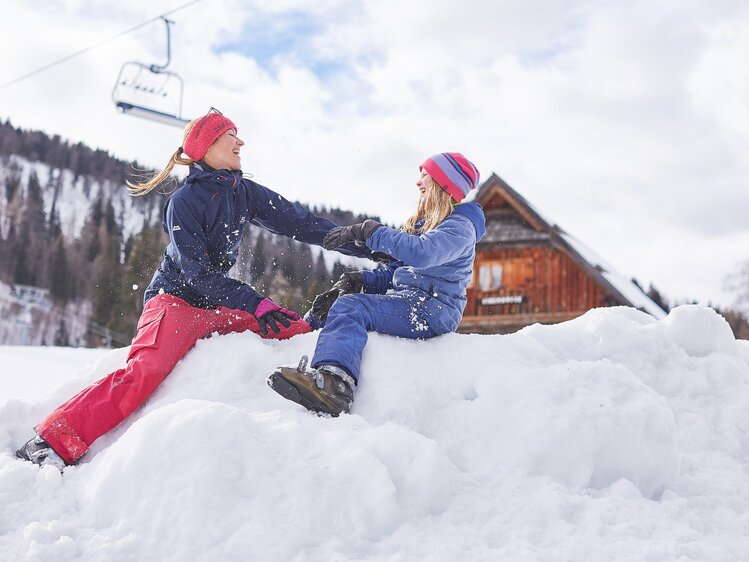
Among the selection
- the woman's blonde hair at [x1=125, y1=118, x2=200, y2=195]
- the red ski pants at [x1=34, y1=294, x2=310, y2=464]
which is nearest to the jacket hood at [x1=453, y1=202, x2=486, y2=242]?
the red ski pants at [x1=34, y1=294, x2=310, y2=464]

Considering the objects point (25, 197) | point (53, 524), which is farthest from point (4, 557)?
point (25, 197)

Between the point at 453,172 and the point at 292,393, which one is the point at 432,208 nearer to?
the point at 453,172

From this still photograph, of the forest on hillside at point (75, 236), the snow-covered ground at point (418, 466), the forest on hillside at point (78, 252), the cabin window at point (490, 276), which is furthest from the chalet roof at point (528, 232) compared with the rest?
the snow-covered ground at point (418, 466)

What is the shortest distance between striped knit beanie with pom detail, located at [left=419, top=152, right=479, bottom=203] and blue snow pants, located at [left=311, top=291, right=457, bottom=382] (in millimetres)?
561

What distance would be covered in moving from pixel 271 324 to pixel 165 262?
0.72 m

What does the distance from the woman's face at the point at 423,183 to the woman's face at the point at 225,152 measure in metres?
0.96

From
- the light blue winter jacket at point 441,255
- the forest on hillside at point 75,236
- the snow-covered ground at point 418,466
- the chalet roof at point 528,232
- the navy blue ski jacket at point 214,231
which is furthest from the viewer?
the forest on hillside at point 75,236

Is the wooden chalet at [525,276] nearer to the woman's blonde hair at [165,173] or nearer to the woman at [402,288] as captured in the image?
the woman at [402,288]

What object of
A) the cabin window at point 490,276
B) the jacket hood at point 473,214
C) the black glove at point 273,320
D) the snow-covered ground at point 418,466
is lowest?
the snow-covered ground at point 418,466

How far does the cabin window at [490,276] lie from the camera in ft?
62.3

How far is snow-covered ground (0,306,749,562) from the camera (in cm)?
243

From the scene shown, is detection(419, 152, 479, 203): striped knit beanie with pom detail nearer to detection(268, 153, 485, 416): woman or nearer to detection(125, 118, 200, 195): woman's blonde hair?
detection(268, 153, 485, 416): woman

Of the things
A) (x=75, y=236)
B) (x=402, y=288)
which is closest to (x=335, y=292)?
(x=402, y=288)

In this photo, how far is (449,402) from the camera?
3.29 meters
